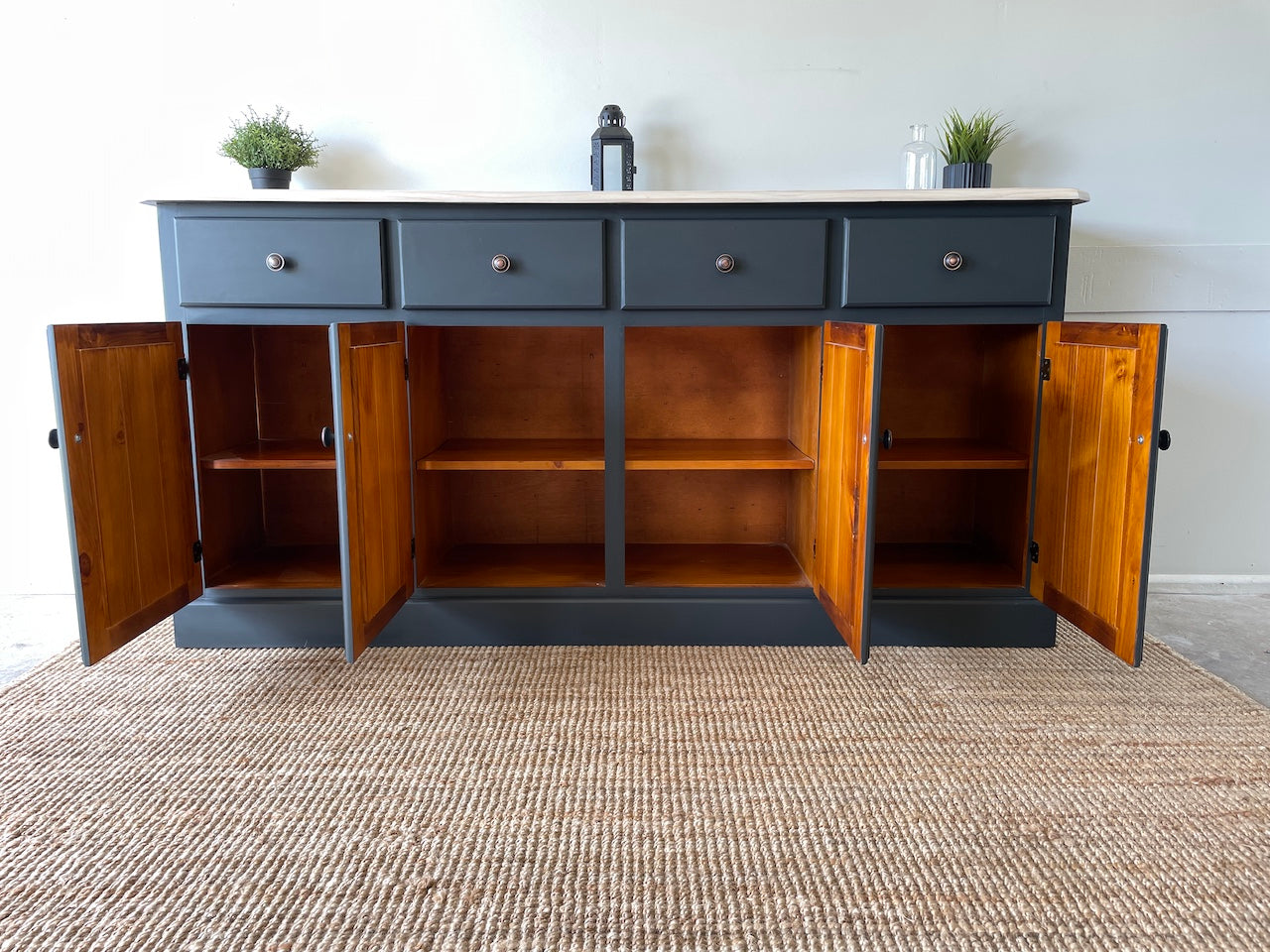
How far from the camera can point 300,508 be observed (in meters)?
2.57

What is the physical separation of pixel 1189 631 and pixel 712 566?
1.26 m

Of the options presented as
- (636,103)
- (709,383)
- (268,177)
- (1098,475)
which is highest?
(636,103)

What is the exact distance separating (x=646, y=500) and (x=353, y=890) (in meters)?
1.49

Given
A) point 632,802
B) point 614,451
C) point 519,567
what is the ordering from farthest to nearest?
point 519,567
point 614,451
point 632,802

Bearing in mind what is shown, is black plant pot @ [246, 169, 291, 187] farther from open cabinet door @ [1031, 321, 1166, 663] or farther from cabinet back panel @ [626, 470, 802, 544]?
open cabinet door @ [1031, 321, 1166, 663]

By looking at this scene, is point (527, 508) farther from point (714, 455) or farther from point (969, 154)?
point (969, 154)

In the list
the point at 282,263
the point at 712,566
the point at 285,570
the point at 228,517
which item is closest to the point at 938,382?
the point at 712,566

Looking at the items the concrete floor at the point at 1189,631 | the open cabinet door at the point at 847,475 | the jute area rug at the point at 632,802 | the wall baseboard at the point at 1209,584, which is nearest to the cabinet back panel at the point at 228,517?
the jute area rug at the point at 632,802

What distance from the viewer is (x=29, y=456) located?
2602 mm

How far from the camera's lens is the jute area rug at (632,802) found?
3.94 ft

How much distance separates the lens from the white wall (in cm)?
241

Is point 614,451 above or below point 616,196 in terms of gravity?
below

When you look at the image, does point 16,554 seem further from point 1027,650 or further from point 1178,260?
point 1178,260

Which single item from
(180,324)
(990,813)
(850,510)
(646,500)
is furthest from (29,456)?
(990,813)
